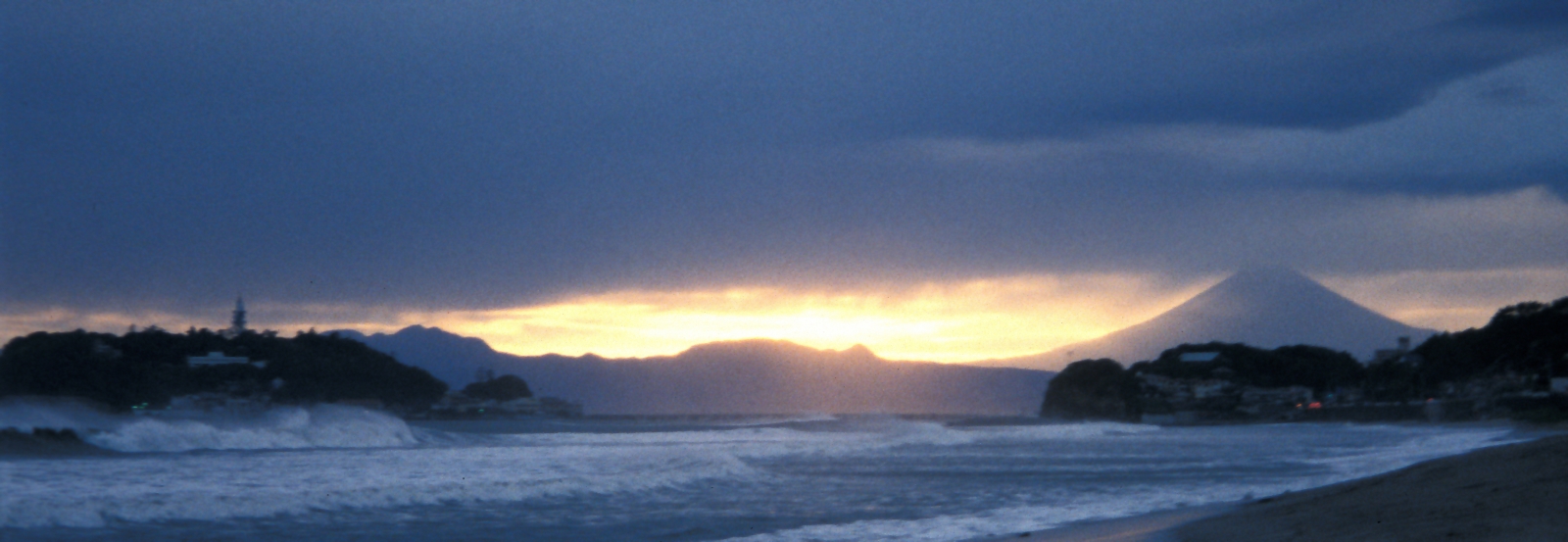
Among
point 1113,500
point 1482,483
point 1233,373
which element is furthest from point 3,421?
point 1233,373

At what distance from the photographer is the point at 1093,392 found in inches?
5738

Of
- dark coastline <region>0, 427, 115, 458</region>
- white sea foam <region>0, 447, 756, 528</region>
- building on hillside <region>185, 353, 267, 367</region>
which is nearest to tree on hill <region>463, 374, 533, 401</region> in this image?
building on hillside <region>185, 353, 267, 367</region>

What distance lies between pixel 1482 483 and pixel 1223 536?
9.34 ft

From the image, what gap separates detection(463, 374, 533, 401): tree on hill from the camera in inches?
5187

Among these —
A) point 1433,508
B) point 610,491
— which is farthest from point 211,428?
point 1433,508

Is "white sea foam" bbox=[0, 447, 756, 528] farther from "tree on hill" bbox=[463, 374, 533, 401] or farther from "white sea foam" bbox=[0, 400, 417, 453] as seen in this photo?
"tree on hill" bbox=[463, 374, 533, 401]

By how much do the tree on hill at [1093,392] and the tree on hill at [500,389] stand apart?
76835 millimetres

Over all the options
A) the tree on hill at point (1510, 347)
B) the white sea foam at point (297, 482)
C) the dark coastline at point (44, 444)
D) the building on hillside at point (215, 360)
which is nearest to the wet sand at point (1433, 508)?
the white sea foam at point (297, 482)

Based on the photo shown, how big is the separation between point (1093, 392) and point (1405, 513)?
469ft

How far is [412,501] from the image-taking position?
15.7 meters

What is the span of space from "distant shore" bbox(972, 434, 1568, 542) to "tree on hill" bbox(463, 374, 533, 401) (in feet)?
413

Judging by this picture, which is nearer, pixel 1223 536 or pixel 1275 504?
pixel 1223 536

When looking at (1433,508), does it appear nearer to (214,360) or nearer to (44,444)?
(44,444)

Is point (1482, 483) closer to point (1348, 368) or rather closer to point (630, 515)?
point (630, 515)
